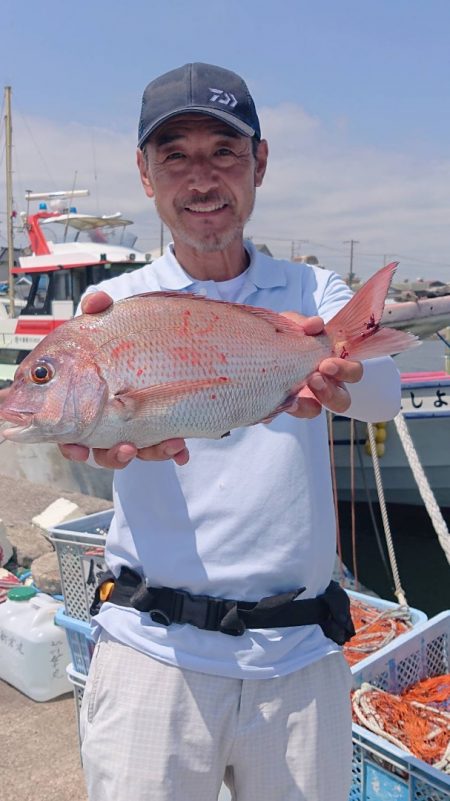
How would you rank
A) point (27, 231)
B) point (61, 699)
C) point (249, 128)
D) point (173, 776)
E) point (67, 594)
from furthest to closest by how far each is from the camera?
point (27, 231)
point (61, 699)
point (67, 594)
point (249, 128)
point (173, 776)

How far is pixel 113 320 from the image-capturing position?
1698mm

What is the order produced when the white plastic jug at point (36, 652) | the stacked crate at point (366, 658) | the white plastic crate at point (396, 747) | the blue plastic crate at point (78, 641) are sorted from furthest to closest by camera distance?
the white plastic jug at point (36, 652) < the blue plastic crate at point (78, 641) < the stacked crate at point (366, 658) < the white plastic crate at point (396, 747)

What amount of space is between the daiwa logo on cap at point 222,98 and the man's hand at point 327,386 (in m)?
0.64

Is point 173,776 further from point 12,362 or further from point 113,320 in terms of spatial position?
point 12,362

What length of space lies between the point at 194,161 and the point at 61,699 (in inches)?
124

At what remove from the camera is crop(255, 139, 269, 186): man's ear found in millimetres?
2006

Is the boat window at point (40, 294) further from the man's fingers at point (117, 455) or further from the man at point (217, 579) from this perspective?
the man's fingers at point (117, 455)

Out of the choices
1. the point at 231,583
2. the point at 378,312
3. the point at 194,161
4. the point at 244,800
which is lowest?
the point at 244,800

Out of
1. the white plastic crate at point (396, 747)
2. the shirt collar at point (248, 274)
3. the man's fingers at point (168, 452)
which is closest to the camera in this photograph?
the man's fingers at point (168, 452)

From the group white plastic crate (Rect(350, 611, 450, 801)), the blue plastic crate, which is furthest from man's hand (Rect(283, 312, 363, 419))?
the blue plastic crate

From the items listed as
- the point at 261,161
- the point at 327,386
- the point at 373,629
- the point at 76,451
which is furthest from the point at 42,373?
the point at 373,629

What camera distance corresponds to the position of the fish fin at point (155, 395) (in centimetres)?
161

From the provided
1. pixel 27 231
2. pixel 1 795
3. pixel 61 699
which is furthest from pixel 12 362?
pixel 1 795

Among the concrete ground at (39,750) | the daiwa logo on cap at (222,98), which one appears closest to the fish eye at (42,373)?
the daiwa logo on cap at (222,98)
